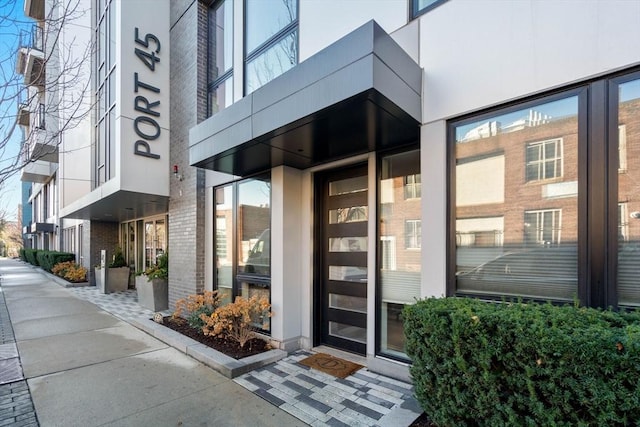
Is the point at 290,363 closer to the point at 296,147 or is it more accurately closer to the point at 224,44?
the point at 296,147

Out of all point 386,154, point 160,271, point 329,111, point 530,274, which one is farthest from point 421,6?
point 160,271

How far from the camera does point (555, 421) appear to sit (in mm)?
1998

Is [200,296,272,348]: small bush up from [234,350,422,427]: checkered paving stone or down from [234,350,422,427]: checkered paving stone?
up

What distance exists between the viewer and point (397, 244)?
412cm

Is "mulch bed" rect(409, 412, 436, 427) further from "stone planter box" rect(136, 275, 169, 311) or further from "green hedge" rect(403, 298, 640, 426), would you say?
"stone planter box" rect(136, 275, 169, 311)

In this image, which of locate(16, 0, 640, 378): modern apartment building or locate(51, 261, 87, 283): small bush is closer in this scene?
locate(16, 0, 640, 378): modern apartment building

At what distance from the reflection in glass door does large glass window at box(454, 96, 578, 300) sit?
5.47ft

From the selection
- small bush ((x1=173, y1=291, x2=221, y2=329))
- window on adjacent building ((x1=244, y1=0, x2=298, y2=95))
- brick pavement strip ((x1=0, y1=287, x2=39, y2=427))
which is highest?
window on adjacent building ((x1=244, y1=0, x2=298, y2=95))

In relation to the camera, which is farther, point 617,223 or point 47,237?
point 47,237

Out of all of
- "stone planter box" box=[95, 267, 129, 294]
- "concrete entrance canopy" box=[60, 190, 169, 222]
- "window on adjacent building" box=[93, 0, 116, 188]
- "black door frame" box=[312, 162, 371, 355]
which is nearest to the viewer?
"black door frame" box=[312, 162, 371, 355]

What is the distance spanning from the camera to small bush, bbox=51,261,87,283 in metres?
12.5

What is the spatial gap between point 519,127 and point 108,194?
7.65 metres

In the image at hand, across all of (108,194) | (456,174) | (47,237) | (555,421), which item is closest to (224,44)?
(108,194)

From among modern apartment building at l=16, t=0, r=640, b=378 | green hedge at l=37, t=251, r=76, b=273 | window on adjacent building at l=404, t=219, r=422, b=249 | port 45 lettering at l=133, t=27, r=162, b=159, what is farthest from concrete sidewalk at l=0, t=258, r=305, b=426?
green hedge at l=37, t=251, r=76, b=273
